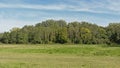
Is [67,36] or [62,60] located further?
[67,36]

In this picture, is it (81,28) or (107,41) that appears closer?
(107,41)

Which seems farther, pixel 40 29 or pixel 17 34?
pixel 40 29

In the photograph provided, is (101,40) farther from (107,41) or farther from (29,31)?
(29,31)

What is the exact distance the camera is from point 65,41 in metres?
130

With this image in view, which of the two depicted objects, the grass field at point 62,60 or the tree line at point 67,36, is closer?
the grass field at point 62,60

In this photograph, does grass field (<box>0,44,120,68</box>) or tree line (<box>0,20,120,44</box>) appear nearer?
grass field (<box>0,44,120,68</box>)

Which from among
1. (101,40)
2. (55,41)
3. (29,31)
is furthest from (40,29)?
(101,40)

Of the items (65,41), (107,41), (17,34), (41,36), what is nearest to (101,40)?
(107,41)

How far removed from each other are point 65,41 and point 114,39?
2006cm

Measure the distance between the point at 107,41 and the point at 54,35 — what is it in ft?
77.4

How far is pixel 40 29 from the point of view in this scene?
145 m

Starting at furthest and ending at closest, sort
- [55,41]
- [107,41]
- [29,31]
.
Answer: [29,31] → [55,41] → [107,41]

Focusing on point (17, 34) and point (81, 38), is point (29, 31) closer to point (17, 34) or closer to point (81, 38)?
point (17, 34)

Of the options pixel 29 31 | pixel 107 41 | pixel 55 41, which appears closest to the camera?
pixel 107 41
